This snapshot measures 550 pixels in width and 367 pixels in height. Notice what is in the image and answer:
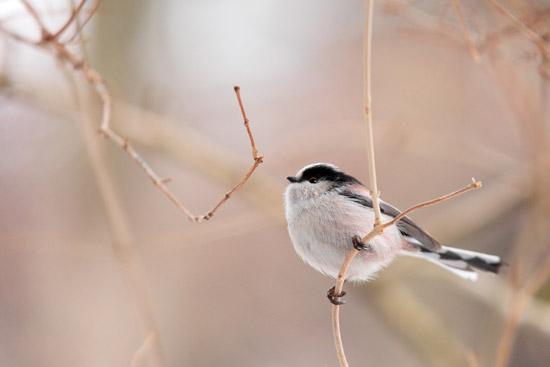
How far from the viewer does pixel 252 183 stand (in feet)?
14.5

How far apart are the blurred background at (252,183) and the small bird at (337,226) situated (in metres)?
0.98

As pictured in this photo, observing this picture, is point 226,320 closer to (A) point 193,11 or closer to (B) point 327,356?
(B) point 327,356

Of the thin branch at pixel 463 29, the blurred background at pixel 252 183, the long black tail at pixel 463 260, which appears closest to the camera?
the thin branch at pixel 463 29

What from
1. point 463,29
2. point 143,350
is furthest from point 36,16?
point 463,29

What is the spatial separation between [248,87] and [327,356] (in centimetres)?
360

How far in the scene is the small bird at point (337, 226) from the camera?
2.39m

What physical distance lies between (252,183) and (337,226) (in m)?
2.11

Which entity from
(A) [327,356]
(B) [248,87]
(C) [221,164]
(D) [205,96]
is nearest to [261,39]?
(B) [248,87]

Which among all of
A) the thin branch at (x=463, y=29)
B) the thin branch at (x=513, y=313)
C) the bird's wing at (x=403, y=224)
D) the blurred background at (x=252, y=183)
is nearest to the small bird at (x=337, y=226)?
the bird's wing at (x=403, y=224)

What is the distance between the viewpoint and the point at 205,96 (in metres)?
6.12

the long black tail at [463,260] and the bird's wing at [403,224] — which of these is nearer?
Answer: the bird's wing at [403,224]

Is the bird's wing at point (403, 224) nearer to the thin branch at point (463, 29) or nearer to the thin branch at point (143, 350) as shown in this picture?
the thin branch at point (463, 29)

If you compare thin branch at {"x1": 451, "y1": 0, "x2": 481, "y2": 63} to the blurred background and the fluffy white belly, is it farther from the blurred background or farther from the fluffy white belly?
the blurred background

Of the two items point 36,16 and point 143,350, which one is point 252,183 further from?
point 36,16
